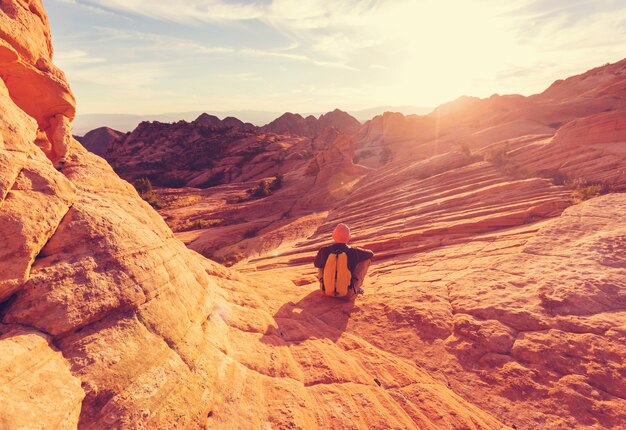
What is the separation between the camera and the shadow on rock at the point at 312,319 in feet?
19.0

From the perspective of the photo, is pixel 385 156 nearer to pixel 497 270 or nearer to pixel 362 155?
pixel 362 155

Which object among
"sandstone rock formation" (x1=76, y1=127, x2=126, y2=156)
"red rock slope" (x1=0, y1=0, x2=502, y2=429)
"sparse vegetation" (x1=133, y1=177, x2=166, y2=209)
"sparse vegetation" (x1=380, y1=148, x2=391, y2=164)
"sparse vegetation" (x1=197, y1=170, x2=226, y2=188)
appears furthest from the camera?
"sandstone rock formation" (x1=76, y1=127, x2=126, y2=156)

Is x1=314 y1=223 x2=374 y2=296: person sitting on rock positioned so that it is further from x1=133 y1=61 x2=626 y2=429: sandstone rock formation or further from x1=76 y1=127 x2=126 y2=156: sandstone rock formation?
x1=76 y1=127 x2=126 y2=156: sandstone rock formation

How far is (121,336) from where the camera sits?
340 cm

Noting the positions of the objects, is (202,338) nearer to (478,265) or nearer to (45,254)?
(45,254)

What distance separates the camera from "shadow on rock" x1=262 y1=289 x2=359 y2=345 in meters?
5.79

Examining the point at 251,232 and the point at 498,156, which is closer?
the point at 498,156

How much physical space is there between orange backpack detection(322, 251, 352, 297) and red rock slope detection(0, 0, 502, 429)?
1890 mm

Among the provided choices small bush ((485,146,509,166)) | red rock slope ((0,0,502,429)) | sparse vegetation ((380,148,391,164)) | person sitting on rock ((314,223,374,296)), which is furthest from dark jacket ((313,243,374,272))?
sparse vegetation ((380,148,391,164))

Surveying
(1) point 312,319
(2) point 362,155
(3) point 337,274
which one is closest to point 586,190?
(3) point 337,274

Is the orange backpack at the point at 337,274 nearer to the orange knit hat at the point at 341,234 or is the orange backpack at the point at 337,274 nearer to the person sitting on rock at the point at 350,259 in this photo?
the person sitting on rock at the point at 350,259

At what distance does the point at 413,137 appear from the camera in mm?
45312

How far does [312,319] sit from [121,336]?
13.4ft

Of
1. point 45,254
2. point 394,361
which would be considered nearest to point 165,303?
point 45,254
